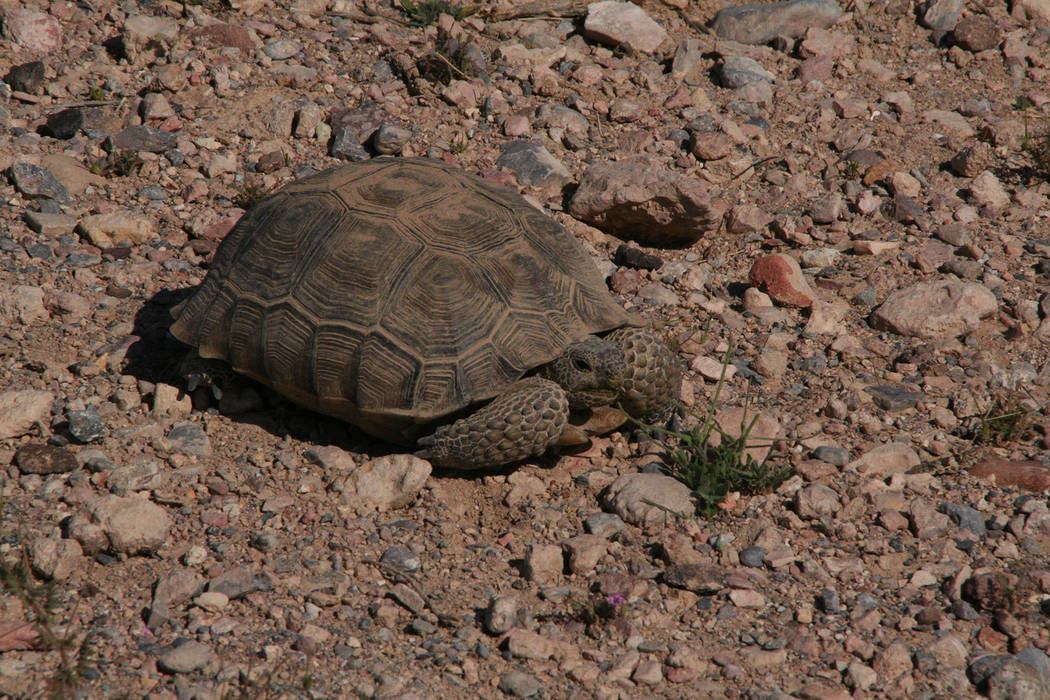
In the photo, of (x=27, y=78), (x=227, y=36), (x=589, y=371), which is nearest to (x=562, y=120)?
(x=227, y=36)

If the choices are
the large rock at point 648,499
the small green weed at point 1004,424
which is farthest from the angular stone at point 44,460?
the small green weed at point 1004,424

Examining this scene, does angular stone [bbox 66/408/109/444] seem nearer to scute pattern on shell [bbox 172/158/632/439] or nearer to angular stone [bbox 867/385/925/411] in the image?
scute pattern on shell [bbox 172/158/632/439]

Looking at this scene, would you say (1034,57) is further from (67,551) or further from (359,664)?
(67,551)

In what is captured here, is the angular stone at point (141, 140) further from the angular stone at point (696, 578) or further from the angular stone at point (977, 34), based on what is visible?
the angular stone at point (977, 34)

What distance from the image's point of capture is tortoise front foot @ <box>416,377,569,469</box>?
3973 mm

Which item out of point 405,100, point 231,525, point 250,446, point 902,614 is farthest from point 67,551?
point 405,100

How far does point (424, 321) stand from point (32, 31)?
454 cm

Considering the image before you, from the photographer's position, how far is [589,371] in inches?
162

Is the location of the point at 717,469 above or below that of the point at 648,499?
above

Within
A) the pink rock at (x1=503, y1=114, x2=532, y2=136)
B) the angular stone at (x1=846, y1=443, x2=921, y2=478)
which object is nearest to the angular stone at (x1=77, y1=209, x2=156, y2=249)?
the pink rock at (x1=503, y1=114, x2=532, y2=136)

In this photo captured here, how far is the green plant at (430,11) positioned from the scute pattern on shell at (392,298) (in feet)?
10.2

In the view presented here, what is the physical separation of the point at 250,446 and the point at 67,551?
3.15ft

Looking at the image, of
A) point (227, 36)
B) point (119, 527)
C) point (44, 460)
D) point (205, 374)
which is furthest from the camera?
point (227, 36)

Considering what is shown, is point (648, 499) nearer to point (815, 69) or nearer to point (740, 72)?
point (740, 72)
